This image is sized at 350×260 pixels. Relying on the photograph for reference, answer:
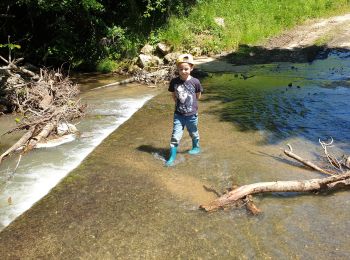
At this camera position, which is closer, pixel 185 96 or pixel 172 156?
pixel 185 96

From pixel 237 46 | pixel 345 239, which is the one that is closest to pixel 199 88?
pixel 345 239

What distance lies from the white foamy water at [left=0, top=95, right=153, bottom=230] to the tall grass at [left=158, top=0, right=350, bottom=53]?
1048 centimetres

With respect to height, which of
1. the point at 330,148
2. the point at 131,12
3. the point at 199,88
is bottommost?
the point at 330,148

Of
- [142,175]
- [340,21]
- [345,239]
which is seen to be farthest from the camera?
[340,21]

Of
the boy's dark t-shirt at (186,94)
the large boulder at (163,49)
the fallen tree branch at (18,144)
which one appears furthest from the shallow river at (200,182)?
the large boulder at (163,49)

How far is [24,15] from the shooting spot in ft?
57.7

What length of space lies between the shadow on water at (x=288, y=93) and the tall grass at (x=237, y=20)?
213 centimetres

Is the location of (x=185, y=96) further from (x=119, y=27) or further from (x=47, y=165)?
(x=119, y=27)

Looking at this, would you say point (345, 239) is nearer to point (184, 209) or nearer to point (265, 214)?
point (265, 214)

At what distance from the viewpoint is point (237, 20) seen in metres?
23.2

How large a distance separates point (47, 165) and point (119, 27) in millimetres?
11863

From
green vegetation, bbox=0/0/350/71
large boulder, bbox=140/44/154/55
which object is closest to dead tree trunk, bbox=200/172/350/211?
green vegetation, bbox=0/0/350/71

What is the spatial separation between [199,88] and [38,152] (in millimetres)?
3359

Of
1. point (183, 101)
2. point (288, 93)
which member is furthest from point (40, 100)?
point (288, 93)
